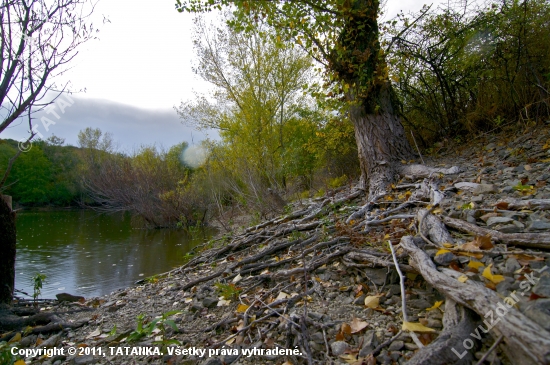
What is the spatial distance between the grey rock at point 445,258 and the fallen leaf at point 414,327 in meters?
0.51

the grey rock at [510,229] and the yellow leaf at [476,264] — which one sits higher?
the grey rock at [510,229]

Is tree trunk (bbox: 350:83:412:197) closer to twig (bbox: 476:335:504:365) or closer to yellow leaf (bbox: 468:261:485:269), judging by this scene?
yellow leaf (bbox: 468:261:485:269)

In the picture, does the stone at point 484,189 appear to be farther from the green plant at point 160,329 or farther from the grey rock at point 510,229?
the green plant at point 160,329

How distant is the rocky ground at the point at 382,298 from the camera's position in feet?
4.89

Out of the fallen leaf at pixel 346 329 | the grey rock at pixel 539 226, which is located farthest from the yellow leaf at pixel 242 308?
the grey rock at pixel 539 226

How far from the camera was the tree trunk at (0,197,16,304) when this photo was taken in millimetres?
4008

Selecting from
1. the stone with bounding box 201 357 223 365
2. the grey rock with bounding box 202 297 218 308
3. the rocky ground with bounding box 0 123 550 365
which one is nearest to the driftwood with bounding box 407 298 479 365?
the rocky ground with bounding box 0 123 550 365

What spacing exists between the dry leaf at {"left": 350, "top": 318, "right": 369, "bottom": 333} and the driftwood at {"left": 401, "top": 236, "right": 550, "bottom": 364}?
19.1 inches

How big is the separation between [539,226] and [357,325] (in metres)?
1.49

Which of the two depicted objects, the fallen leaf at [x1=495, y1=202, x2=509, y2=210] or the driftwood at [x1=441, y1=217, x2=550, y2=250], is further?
the fallen leaf at [x1=495, y1=202, x2=509, y2=210]

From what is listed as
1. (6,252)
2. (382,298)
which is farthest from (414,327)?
(6,252)

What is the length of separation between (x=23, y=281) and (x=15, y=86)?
5.48 metres

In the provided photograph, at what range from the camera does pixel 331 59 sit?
547cm

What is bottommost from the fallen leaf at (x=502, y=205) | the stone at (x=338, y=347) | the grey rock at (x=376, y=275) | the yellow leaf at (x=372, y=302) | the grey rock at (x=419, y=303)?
the stone at (x=338, y=347)
